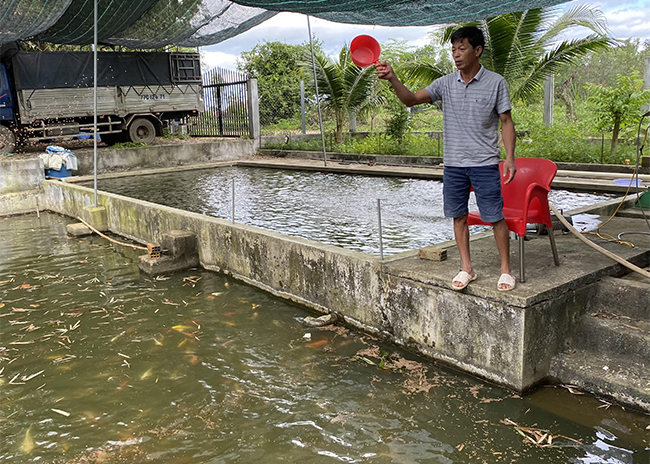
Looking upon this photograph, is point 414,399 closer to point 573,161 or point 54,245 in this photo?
point 54,245

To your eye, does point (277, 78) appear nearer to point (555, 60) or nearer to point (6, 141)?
point (6, 141)

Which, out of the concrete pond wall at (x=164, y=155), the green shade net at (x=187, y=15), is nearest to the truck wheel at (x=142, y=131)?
the concrete pond wall at (x=164, y=155)

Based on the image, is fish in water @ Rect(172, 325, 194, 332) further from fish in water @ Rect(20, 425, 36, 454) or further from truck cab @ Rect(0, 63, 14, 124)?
truck cab @ Rect(0, 63, 14, 124)

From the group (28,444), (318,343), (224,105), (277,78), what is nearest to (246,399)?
(318,343)

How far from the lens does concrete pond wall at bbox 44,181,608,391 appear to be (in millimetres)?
3783

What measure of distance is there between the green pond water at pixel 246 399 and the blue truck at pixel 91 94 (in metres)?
12.0

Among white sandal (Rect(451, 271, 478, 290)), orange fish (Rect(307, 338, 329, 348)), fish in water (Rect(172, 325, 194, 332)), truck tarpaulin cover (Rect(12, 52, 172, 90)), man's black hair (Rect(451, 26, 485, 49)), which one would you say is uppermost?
truck tarpaulin cover (Rect(12, 52, 172, 90))

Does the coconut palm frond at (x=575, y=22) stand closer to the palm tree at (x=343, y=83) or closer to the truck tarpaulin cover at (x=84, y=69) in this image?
the palm tree at (x=343, y=83)

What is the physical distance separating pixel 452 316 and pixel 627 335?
1.16 metres

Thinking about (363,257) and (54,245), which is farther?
(54,245)

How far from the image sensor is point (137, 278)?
6.83 meters

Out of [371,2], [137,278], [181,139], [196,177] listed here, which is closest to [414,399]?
[137,278]

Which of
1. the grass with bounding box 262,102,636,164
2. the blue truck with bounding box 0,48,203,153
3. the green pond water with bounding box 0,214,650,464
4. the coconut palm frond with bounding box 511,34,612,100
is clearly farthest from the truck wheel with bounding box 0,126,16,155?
the coconut palm frond with bounding box 511,34,612,100

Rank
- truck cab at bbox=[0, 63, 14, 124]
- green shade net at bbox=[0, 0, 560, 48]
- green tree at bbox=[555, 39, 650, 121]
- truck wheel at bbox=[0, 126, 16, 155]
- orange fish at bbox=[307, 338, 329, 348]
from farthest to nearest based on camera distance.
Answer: green tree at bbox=[555, 39, 650, 121], truck cab at bbox=[0, 63, 14, 124], truck wheel at bbox=[0, 126, 16, 155], green shade net at bbox=[0, 0, 560, 48], orange fish at bbox=[307, 338, 329, 348]
